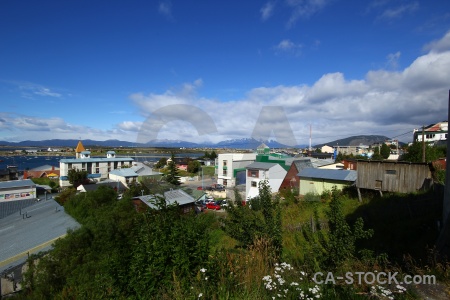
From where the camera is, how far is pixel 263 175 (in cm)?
2297

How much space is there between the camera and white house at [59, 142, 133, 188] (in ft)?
137

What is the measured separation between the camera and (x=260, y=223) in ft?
17.3

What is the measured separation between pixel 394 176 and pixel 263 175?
1210 centimetres

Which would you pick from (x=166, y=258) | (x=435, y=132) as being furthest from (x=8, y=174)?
(x=435, y=132)

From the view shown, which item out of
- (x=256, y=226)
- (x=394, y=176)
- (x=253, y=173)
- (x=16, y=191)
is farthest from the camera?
(x=16, y=191)

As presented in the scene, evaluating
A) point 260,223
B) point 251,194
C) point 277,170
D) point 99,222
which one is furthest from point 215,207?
point 260,223

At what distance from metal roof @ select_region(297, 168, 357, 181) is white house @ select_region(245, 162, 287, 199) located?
231 inches

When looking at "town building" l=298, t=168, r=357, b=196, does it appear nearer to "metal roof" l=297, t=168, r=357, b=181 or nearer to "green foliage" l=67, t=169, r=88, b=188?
"metal roof" l=297, t=168, r=357, b=181

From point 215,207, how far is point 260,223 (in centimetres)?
1888

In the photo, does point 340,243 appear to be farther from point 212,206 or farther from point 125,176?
point 125,176

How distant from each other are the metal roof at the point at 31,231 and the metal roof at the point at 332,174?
15.4 m

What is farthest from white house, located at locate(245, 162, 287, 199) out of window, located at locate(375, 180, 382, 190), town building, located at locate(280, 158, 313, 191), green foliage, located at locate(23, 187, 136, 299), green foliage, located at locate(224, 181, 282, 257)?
green foliage, located at locate(224, 181, 282, 257)

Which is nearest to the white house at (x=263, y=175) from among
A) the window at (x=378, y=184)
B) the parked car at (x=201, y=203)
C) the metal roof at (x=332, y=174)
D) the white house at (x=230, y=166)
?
the parked car at (x=201, y=203)

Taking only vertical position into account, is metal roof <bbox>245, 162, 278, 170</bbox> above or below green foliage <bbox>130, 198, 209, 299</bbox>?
below
